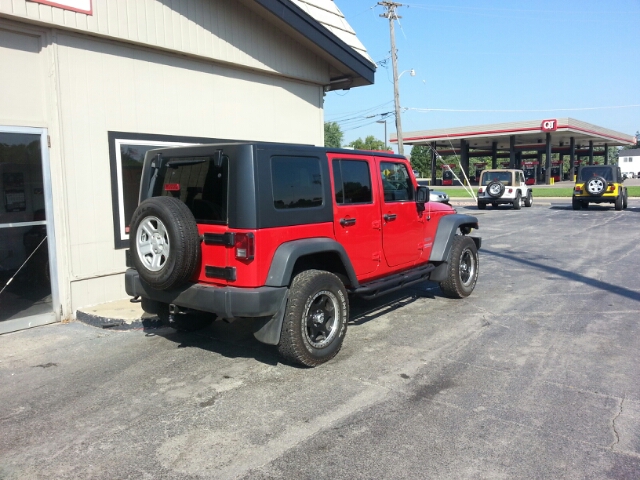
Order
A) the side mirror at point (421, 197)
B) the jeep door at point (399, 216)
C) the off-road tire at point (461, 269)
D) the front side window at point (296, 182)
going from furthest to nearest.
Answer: the off-road tire at point (461, 269) < the side mirror at point (421, 197) < the jeep door at point (399, 216) < the front side window at point (296, 182)

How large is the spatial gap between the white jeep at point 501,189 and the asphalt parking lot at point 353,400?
60.2 ft

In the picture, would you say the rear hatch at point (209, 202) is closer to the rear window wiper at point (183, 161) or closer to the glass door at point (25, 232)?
the rear window wiper at point (183, 161)

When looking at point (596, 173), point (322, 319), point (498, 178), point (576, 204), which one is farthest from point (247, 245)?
point (498, 178)

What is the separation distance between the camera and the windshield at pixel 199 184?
15.6 ft

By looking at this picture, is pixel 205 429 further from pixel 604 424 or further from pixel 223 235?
pixel 604 424

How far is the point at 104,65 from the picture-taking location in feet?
23.6

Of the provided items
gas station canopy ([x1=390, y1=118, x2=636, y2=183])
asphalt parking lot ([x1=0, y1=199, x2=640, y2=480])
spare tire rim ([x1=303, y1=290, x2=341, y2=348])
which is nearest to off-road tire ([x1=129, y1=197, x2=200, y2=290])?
asphalt parking lot ([x1=0, y1=199, x2=640, y2=480])

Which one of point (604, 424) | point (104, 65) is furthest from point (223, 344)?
point (104, 65)

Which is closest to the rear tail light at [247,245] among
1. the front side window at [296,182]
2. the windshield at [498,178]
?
the front side window at [296,182]

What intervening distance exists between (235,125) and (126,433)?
6179 mm

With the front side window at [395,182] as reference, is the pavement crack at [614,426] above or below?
below

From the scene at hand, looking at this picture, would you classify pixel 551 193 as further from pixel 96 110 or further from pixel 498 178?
pixel 96 110

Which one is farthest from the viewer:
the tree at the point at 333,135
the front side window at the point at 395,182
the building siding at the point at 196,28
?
the tree at the point at 333,135

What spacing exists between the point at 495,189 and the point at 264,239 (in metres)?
22.2
